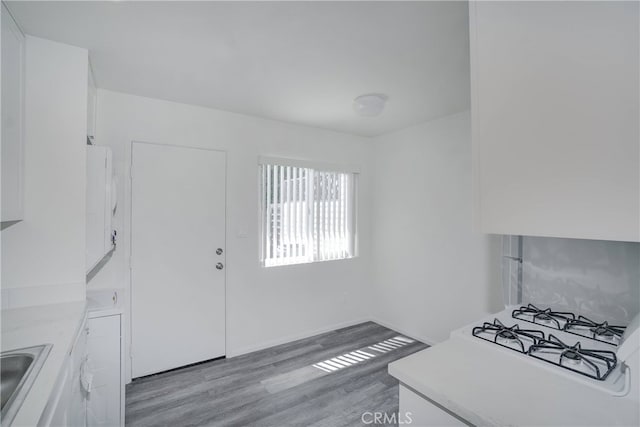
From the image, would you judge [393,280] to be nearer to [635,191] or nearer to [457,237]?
[457,237]

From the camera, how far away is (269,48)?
1.83 meters

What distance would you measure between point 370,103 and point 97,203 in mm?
2213

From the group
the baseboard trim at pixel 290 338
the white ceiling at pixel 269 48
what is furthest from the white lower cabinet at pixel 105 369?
the white ceiling at pixel 269 48

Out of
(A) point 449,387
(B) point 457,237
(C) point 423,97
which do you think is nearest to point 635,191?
(A) point 449,387

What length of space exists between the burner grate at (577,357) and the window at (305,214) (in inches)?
101

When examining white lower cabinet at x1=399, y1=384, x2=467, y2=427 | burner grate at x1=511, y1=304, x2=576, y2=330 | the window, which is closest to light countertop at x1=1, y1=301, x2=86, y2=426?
white lower cabinet at x1=399, y1=384, x2=467, y2=427

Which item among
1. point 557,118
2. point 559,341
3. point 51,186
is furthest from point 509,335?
point 51,186

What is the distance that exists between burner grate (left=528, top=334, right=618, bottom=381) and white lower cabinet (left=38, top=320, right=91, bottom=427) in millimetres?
1696

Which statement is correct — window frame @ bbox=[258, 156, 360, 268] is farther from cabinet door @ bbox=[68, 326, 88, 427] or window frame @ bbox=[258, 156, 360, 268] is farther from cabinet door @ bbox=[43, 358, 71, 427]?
cabinet door @ bbox=[43, 358, 71, 427]

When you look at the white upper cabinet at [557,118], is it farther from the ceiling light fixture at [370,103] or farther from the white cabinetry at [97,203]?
the white cabinetry at [97,203]

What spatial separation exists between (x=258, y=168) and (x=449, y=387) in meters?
2.69

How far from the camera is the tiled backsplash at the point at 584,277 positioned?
125 cm

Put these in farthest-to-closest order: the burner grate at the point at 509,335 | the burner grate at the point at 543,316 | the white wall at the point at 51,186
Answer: the white wall at the point at 51,186
the burner grate at the point at 543,316
the burner grate at the point at 509,335

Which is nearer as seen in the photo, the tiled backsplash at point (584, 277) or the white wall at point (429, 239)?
the tiled backsplash at point (584, 277)
